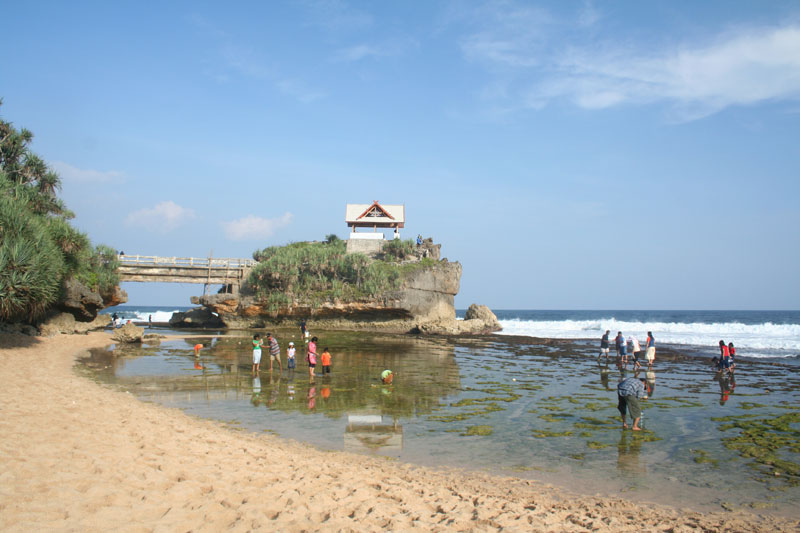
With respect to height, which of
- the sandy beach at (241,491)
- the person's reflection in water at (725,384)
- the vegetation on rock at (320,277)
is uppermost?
the vegetation on rock at (320,277)

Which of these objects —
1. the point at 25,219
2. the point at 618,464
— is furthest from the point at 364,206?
the point at 618,464

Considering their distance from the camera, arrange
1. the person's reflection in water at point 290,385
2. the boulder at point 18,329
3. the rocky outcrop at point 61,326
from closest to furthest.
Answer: the person's reflection in water at point 290,385, the boulder at point 18,329, the rocky outcrop at point 61,326

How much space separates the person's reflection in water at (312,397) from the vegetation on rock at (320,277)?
82.5 ft

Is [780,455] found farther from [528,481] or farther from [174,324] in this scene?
[174,324]

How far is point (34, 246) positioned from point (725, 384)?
27723 mm

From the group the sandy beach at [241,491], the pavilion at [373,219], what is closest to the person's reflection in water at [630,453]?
the sandy beach at [241,491]

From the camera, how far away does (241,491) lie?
6121 millimetres

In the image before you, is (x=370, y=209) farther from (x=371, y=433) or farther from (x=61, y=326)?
(x=371, y=433)

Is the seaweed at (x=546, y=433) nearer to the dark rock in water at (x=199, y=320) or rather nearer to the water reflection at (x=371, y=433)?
the water reflection at (x=371, y=433)

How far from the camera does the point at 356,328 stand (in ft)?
139

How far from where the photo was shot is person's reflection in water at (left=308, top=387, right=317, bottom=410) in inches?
512

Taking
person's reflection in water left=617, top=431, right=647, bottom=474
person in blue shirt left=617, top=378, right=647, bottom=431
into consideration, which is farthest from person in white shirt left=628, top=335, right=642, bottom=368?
person's reflection in water left=617, top=431, right=647, bottom=474

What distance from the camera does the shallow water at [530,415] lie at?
8.16m

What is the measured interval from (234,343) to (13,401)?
19223mm
